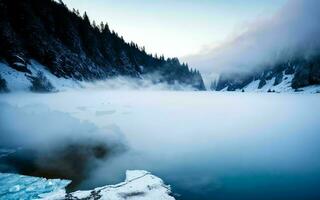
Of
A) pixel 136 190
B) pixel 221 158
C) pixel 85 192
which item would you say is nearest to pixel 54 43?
pixel 221 158

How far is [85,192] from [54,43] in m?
51.3

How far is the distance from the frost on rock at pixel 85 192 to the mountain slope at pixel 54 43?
29985mm

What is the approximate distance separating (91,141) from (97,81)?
5076 cm

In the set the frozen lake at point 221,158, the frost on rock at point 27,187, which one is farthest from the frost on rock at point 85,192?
the frozen lake at point 221,158

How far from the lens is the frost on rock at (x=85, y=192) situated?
760cm

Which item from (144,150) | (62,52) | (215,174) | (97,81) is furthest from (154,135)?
(97,81)

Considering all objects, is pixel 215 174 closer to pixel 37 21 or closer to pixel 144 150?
pixel 144 150

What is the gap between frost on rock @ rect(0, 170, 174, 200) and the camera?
7602 millimetres

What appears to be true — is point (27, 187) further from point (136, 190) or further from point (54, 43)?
point (54, 43)

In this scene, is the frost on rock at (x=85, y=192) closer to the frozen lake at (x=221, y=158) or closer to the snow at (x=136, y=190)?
the snow at (x=136, y=190)

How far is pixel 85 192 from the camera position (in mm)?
7793

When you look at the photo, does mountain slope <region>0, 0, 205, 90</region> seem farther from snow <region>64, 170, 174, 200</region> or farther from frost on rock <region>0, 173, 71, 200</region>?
snow <region>64, 170, 174, 200</region>

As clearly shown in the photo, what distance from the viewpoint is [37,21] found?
5022cm

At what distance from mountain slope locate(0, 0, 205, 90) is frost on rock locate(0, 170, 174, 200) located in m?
30.0
